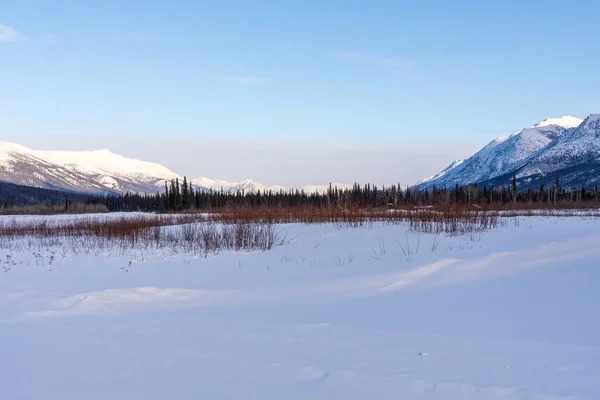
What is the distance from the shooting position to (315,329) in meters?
6.03

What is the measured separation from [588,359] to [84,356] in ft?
15.5

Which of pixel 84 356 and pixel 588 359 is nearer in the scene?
pixel 588 359

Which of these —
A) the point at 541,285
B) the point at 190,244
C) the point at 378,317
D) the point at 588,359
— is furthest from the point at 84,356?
the point at 190,244

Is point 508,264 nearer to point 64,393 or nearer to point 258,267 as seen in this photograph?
point 258,267

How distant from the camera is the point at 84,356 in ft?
16.3

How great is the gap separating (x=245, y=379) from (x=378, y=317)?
298cm

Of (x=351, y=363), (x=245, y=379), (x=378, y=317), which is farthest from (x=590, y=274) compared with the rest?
(x=245, y=379)

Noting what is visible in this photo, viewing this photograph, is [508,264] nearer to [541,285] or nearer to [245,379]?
[541,285]

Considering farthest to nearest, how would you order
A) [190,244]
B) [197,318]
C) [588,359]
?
[190,244]
[197,318]
[588,359]

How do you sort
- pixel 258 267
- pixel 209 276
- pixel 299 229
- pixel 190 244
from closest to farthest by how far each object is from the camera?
1. pixel 209 276
2. pixel 258 267
3. pixel 190 244
4. pixel 299 229

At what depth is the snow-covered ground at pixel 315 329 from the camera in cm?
410

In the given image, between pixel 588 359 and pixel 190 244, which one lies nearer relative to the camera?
pixel 588 359

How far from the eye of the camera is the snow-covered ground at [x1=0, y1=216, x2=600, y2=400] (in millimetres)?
4098

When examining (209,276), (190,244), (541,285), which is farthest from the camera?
(190,244)
